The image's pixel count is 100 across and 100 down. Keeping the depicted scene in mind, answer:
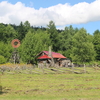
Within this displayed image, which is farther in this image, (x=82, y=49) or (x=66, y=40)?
(x=66, y=40)

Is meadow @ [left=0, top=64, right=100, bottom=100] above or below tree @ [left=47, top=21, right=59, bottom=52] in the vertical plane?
below

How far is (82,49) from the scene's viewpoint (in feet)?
178

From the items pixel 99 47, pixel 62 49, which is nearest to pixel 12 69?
pixel 99 47

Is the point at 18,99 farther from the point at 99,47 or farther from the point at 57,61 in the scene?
the point at 99,47

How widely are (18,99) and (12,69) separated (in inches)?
924

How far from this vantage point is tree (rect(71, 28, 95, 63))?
54062 mm

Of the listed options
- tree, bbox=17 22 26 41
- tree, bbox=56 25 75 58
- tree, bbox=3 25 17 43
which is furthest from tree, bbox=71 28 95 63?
tree, bbox=3 25 17 43

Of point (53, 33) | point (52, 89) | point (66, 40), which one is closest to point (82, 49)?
point (66, 40)

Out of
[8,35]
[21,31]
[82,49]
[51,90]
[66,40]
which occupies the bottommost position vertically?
[51,90]

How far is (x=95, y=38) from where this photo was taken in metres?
62.6

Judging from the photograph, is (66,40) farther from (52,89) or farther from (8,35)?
(52,89)

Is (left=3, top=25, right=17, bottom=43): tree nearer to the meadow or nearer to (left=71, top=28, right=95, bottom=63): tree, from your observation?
(left=71, top=28, right=95, bottom=63): tree

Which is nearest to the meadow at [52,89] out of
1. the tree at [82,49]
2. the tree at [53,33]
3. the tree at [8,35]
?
the tree at [82,49]

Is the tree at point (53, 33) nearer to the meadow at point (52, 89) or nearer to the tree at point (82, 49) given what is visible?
the tree at point (82, 49)
